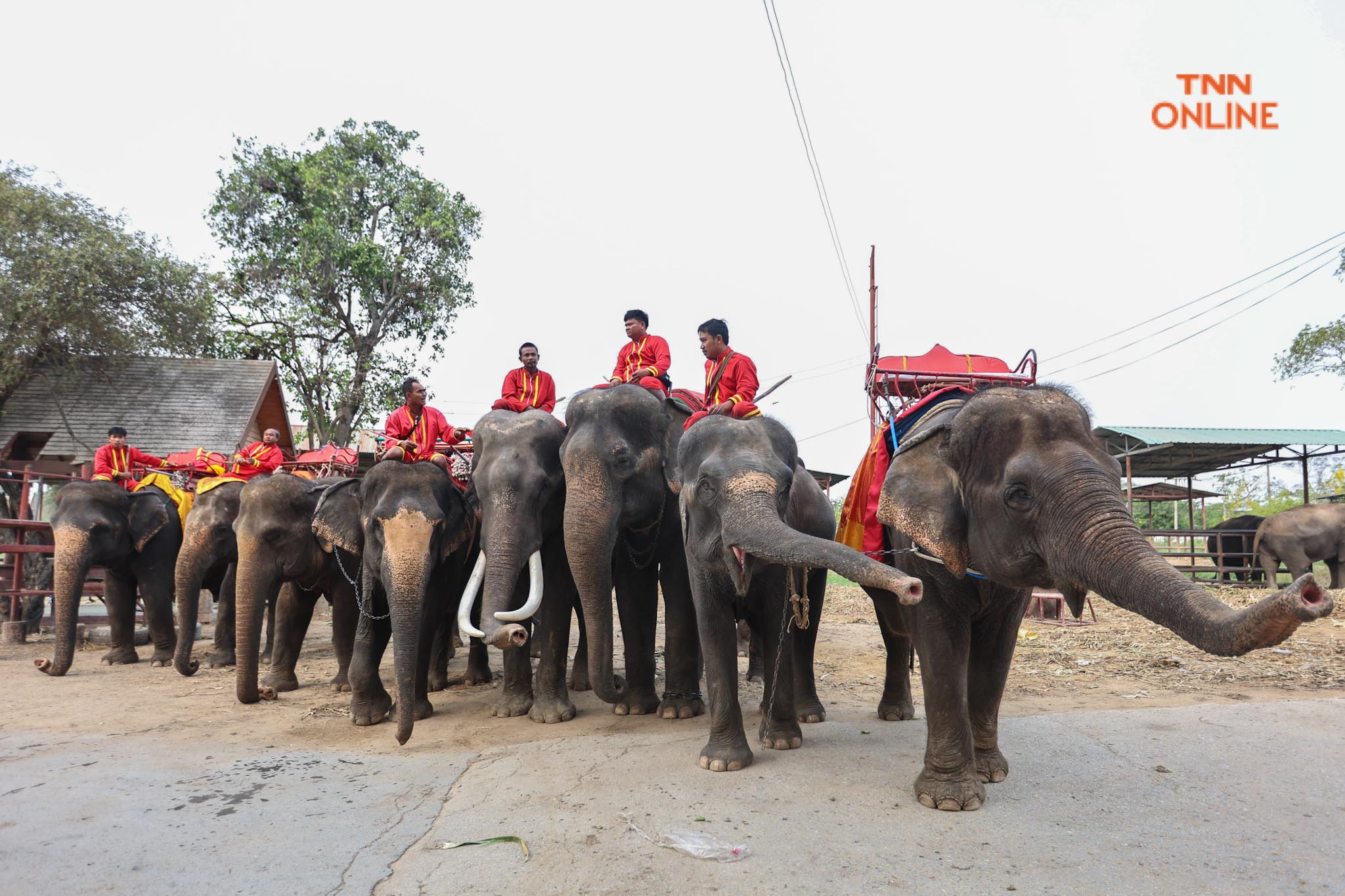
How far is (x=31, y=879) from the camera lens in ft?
11.3

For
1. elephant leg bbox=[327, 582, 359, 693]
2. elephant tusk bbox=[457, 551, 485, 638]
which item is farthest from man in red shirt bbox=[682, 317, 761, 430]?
elephant leg bbox=[327, 582, 359, 693]

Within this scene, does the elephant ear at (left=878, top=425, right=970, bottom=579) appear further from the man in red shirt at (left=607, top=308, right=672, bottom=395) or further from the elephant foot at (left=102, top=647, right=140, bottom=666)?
the elephant foot at (left=102, top=647, right=140, bottom=666)

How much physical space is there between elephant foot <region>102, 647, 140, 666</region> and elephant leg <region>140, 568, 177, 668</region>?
23cm

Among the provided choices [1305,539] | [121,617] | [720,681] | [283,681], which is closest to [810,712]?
[720,681]

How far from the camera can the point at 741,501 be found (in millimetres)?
4695

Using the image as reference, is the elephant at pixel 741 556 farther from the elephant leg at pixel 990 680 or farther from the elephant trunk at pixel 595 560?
the elephant leg at pixel 990 680

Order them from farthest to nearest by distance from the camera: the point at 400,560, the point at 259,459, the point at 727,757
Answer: the point at 259,459 < the point at 400,560 < the point at 727,757

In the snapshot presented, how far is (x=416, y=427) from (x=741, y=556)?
4.72m

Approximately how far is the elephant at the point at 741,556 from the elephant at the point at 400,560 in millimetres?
2051

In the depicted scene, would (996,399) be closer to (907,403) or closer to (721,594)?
(721,594)

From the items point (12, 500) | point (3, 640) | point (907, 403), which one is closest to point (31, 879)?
point (907, 403)

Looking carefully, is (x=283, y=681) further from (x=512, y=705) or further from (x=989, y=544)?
(x=989, y=544)

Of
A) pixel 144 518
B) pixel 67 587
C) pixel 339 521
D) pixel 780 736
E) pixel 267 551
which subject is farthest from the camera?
pixel 144 518

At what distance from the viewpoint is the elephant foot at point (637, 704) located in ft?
22.0
